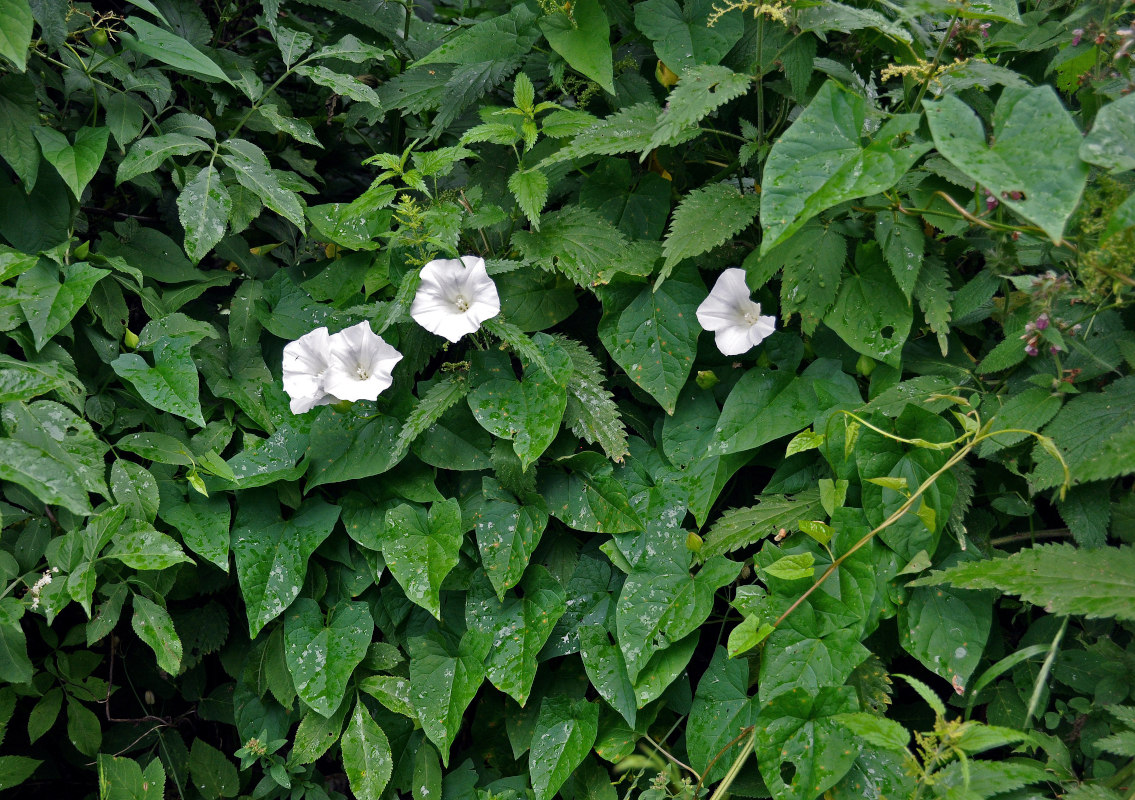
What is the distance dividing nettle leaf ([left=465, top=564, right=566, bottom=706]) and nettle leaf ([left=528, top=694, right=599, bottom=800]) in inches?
2.8

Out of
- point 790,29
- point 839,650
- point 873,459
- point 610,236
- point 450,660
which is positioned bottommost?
point 450,660

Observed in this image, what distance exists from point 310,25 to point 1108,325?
2.09 m

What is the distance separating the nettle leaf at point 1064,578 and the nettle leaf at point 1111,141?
23.2 inches

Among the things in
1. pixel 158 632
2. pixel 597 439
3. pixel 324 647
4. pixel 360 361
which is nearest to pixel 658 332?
pixel 597 439

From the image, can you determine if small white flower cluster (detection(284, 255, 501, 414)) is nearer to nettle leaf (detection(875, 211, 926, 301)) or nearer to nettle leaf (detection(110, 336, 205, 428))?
nettle leaf (detection(110, 336, 205, 428))

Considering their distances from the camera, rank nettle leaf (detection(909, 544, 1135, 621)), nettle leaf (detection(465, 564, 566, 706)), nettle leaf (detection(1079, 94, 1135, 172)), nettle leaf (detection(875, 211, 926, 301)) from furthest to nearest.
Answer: nettle leaf (detection(465, 564, 566, 706)) → nettle leaf (detection(875, 211, 926, 301)) → nettle leaf (detection(909, 544, 1135, 621)) → nettle leaf (detection(1079, 94, 1135, 172))

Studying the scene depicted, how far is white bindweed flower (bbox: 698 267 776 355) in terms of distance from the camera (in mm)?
1612

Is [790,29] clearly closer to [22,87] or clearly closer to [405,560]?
[405,560]

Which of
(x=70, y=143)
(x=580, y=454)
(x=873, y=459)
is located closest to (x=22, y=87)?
(x=70, y=143)

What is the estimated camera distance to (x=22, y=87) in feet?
5.47

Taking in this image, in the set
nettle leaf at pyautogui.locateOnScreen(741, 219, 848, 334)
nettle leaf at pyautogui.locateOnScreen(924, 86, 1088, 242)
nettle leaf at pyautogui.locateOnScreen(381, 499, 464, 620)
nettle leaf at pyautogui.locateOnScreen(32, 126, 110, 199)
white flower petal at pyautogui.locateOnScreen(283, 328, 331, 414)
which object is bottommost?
nettle leaf at pyautogui.locateOnScreen(381, 499, 464, 620)

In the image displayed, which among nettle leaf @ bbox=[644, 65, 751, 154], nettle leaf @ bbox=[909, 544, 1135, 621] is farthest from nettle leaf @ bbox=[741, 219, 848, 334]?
nettle leaf @ bbox=[909, 544, 1135, 621]

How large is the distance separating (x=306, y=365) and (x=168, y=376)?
0.92 ft

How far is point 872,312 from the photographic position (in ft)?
5.06
